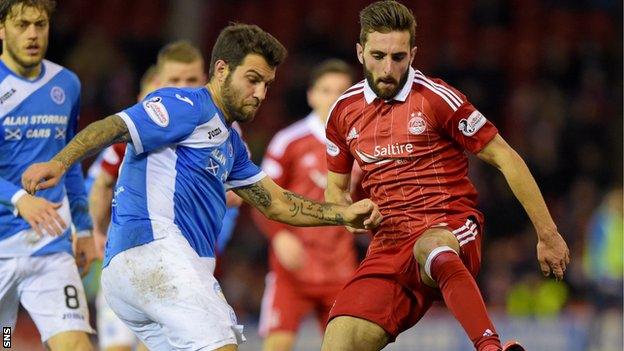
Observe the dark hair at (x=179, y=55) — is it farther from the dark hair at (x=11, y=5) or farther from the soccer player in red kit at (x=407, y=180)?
the soccer player in red kit at (x=407, y=180)

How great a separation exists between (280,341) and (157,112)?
3.87 meters

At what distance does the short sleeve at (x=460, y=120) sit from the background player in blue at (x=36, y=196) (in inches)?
87.7

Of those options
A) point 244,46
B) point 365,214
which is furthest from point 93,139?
point 365,214

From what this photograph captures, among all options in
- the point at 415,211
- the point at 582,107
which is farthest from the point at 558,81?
the point at 415,211

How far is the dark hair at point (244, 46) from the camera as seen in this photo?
5930 millimetres

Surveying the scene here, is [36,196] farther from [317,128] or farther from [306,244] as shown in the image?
[317,128]

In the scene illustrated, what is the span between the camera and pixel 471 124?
6.09 metres

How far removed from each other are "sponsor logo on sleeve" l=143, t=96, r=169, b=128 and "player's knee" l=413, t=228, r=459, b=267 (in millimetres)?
1410

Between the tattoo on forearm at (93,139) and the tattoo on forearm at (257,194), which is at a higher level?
the tattoo on forearm at (93,139)

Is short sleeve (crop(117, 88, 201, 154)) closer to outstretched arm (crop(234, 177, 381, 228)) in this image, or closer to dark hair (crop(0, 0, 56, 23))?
outstretched arm (crop(234, 177, 381, 228))

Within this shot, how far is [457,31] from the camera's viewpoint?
1883cm

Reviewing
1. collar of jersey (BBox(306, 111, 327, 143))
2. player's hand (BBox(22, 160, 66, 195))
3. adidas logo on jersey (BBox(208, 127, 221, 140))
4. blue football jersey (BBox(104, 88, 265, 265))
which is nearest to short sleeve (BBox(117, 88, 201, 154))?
blue football jersey (BBox(104, 88, 265, 265))

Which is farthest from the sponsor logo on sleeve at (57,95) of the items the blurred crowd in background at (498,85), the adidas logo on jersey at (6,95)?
the blurred crowd in background at (498,85)

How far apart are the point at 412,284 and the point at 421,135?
30.6 inches
